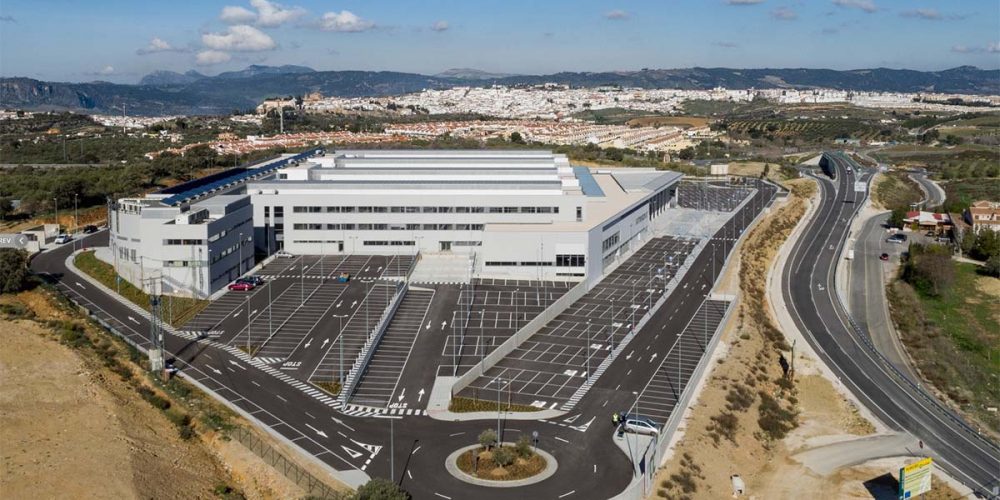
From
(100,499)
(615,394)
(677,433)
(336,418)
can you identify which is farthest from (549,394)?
(100,499)

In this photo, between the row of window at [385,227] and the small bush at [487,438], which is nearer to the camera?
the small bush at [487,438]

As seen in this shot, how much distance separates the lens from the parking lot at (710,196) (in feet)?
232

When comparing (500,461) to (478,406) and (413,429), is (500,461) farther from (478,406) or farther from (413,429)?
(478,406)

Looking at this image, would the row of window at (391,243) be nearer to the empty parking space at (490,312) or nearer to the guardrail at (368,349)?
the empty parking space at (490,312)

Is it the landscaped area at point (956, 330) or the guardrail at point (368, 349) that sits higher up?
the guardrail at point (368, 349)

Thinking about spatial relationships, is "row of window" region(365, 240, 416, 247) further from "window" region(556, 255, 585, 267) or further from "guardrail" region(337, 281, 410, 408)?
"window" region(556, 255, 585, 267)

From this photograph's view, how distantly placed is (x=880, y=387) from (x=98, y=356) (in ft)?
95.4

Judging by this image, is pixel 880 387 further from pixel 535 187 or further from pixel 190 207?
pixel 190 207

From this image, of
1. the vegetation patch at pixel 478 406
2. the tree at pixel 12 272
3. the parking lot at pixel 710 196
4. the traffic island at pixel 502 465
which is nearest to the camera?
the traffic island at pixel 502 465

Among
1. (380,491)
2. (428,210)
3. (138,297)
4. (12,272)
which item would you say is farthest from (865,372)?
(12,272)

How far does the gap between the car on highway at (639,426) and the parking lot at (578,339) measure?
2813 millimetres

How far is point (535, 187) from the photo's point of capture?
51438mm

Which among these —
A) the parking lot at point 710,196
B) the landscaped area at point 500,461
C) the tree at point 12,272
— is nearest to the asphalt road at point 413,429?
the landscaped area at point 500,461

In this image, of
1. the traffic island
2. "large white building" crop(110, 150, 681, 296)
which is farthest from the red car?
the traffic island
